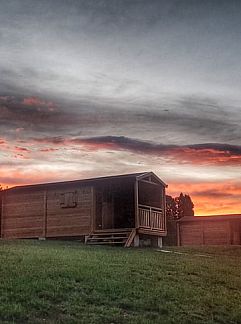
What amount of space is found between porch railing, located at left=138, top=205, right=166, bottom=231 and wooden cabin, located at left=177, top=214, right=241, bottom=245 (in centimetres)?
1714

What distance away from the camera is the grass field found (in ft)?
43.0

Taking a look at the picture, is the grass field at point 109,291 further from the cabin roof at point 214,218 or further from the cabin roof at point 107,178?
the cabin roof at point 214,218

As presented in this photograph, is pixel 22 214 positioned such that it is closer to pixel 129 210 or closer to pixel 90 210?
pixel 90 210

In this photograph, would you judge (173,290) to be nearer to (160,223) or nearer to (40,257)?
(40,257)

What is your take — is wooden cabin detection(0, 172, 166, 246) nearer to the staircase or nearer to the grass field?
the staircase

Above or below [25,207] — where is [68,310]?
below

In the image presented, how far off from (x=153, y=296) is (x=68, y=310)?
117 inches

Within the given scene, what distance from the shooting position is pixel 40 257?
1966 cm

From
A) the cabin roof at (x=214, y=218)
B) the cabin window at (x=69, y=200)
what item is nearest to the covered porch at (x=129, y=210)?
the cabin window at (x=69, y=200)

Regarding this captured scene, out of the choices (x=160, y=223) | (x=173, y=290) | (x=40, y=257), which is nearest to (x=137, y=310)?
(x=173, y=290)

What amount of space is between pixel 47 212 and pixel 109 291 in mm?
18585

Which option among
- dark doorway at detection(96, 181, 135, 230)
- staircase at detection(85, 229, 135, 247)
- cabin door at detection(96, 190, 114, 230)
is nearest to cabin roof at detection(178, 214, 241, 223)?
dark doorway at detection(96, 181, 135, 230)

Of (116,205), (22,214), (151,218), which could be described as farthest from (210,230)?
(22,214)

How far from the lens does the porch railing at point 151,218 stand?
31791 mm
